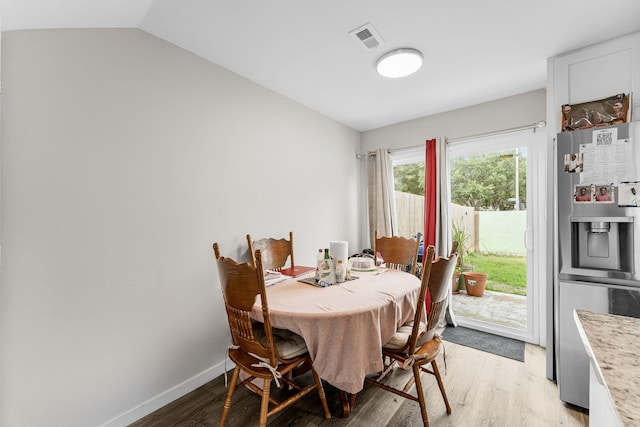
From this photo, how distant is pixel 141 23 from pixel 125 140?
776 mm

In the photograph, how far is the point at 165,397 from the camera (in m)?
1.96

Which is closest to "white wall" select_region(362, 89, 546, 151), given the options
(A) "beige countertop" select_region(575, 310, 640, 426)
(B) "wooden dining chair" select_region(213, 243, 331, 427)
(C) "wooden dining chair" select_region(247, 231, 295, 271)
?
(C) "wooden dining chair" select_region(247, 231, 295, 271)

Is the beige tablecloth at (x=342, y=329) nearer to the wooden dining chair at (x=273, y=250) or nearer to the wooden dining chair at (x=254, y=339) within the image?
the wooden dining chair at (x=254, y=339)

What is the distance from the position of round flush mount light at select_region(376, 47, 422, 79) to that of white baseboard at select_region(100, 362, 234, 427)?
2.77 meters

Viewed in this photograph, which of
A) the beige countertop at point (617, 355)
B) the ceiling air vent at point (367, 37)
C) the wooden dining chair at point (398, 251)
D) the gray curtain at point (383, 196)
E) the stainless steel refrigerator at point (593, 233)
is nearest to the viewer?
the beige countertop at point (617, 355)

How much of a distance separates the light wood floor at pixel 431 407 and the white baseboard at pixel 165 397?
0.12ft

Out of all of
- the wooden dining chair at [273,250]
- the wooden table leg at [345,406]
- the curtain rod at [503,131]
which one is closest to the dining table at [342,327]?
the wooden table leg at [345,406]

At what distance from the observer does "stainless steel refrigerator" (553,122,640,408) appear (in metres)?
1.71

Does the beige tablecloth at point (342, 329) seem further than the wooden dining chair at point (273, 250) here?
No

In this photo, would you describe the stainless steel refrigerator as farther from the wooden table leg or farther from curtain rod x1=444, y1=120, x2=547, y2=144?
the wooden table leg

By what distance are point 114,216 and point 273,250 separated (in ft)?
4.19

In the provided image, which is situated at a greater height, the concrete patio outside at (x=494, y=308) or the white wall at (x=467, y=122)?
the white wall at (x=467, y=122)

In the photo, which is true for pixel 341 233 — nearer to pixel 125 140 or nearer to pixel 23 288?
pixel 125 140

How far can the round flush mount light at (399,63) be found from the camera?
2.10m
